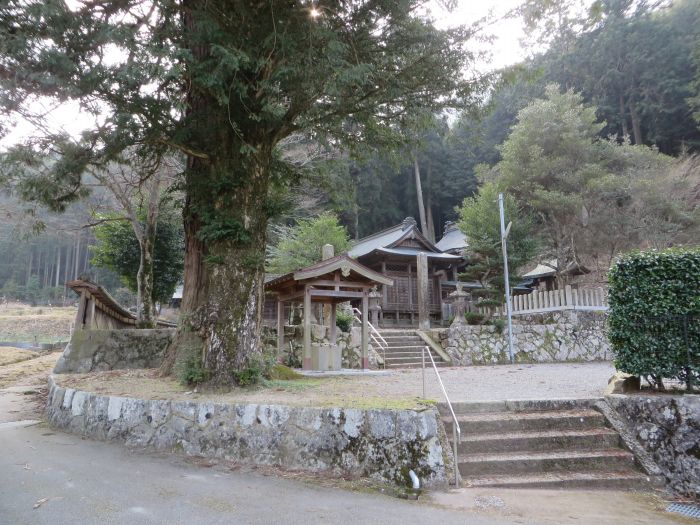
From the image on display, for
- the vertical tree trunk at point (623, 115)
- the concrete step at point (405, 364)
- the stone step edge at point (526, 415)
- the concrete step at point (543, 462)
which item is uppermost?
the vertical tree trunk at point (623, 115)

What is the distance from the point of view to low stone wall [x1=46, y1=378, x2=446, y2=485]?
4.24 meters

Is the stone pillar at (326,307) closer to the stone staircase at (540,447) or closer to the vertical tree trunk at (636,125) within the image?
the stone staircase at (540,447)

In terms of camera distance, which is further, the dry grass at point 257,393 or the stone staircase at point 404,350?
the stone staircase at point 404,350

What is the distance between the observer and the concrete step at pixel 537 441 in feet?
15.5

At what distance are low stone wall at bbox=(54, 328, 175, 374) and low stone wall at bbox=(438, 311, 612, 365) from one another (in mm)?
8700

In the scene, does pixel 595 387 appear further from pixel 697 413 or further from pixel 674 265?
pixel 674 265

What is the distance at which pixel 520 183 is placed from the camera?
19.5 meters

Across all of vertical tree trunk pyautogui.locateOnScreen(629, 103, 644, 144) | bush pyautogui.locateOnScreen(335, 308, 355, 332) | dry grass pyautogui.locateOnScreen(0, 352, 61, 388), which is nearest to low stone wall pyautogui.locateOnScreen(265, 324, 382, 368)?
bush pyautogui.locateOnScreen(335, 308, 355, 332)

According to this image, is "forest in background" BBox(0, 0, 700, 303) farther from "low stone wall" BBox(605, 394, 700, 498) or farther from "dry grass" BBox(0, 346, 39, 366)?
"low stone wall" BBox(605, 394, 700, 498)

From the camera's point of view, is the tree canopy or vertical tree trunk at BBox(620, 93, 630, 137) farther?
vertical tree trunk at BBox(620, 93, 630, 137)

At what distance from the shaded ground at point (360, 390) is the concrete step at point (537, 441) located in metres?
0.71

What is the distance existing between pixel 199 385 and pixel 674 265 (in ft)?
20.2

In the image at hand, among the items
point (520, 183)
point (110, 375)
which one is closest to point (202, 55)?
point (110, 375)

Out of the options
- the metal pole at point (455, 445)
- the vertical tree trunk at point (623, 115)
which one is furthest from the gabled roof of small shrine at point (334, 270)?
the vertical tree trunk at point (623, 115)
